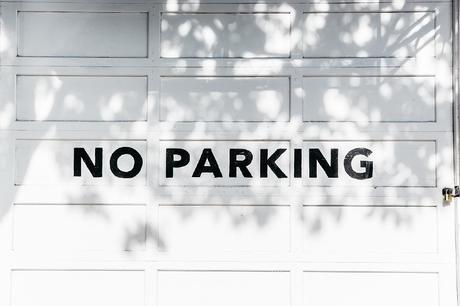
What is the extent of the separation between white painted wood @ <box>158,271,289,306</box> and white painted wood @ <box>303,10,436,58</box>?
1.49 meters

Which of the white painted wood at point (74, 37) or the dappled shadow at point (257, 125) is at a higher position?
the white painted wood at point (74, 37)

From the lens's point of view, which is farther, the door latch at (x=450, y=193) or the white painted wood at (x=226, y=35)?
the white painted wood at (x=226, y=35)

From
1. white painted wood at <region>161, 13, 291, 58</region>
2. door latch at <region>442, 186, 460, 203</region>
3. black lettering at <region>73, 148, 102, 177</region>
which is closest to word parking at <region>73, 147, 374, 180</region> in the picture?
black lettering at <region>73, 148, 102, 177</region>

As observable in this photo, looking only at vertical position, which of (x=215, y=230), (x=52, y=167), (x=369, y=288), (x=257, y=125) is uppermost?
(x=257, y=125)

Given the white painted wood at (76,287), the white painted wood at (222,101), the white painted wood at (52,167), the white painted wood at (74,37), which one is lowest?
the white painted wood at (76,287)

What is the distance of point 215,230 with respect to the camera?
148 inches

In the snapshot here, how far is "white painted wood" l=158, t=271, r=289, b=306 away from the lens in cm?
374

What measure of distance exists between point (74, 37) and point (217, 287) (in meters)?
1.86

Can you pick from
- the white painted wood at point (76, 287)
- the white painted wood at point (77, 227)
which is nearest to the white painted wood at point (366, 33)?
the white painted wood at point (77, 227)

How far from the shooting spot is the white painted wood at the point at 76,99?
12.4 ft

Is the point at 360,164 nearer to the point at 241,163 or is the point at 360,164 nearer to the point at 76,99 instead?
the point at 241,163

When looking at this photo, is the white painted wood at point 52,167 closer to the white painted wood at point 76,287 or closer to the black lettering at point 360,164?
the white painted wood at point 76,287

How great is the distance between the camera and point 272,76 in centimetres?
378

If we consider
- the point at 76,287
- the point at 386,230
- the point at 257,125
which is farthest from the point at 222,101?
the point at 76,287
